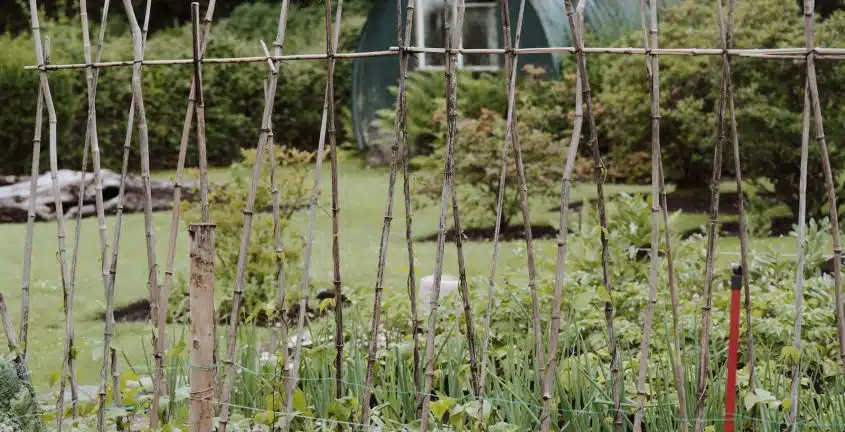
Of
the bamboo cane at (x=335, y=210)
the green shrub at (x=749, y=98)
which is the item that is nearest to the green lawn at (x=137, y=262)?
the green shrub at (x=749, y=98)

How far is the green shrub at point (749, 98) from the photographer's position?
8.62 meters

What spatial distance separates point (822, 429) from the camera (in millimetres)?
2713

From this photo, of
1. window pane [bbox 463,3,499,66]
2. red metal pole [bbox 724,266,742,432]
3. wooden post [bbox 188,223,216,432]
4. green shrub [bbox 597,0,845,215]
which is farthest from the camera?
window pane [bbox 463,3,499,66]

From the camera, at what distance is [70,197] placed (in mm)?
10102

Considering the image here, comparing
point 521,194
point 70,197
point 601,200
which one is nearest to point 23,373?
point 521,194

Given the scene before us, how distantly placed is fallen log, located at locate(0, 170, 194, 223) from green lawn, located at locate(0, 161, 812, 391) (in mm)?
202

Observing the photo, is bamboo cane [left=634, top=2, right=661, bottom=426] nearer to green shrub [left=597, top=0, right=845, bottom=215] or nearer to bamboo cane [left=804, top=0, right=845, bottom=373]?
bamboo cane [left=804, top=0, right=845, bottom=373]

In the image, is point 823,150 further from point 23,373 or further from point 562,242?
point 23,373

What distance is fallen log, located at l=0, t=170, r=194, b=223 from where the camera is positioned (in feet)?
33.0

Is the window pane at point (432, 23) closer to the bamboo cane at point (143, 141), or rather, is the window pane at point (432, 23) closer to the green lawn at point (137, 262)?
the green lawn at point (137, 262)

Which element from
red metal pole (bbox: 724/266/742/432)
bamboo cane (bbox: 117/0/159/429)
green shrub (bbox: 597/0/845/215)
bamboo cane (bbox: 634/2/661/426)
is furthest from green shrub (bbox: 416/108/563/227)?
red metal pole (bbox: 724/266/742/432)

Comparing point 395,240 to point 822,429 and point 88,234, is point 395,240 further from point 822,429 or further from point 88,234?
point 822,429

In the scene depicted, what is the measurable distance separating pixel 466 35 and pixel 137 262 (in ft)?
22.9

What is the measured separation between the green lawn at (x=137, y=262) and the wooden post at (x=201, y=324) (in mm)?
1832
